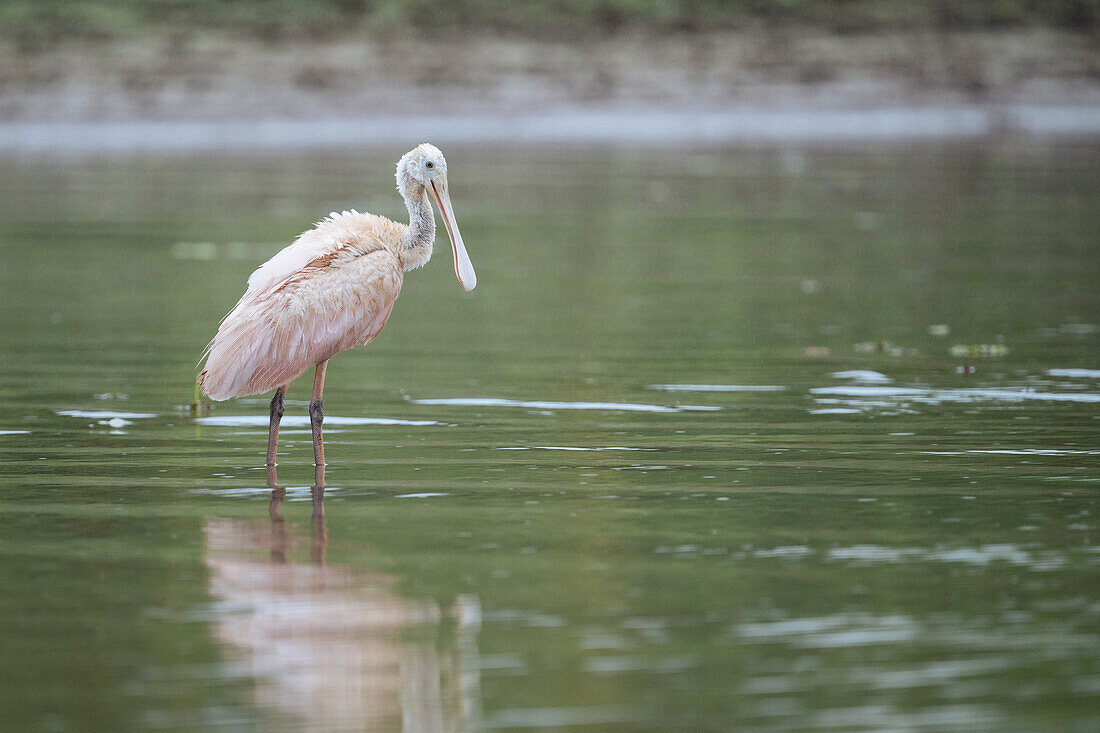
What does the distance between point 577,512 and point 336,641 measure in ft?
6.59

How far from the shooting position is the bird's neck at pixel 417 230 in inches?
373

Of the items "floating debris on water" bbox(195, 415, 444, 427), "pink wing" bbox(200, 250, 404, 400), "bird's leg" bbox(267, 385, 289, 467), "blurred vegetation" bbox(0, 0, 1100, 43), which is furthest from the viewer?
"blurred vegetation" bbox(0, 0, 1100, 43)

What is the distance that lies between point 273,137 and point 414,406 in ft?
103

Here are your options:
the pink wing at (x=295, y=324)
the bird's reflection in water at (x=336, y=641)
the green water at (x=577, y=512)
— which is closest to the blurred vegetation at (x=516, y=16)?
the green water at (x=577, y=512)

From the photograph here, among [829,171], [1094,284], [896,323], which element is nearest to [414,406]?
[896,323]

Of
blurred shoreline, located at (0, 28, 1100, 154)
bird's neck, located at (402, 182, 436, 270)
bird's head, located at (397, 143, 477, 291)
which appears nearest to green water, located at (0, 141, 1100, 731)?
bird's neck, located at (402, 182, 436, 270)

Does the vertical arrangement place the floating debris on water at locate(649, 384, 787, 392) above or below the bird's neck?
below

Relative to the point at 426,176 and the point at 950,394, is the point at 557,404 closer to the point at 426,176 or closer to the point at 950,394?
the point at 426,176

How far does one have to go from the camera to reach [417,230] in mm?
9523

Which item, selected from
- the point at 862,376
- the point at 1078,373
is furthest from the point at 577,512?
the point at 1078,373

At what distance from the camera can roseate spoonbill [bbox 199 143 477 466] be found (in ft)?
29.1

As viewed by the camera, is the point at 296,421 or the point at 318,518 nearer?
the point at 318,518

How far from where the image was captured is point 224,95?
138 ft

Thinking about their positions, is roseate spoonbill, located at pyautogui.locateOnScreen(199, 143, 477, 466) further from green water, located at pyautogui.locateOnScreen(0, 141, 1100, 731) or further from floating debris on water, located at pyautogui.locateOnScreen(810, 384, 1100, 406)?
floating debris on water, located at pyautogui.locateOnScreen(810, 384, 1100, 406)
